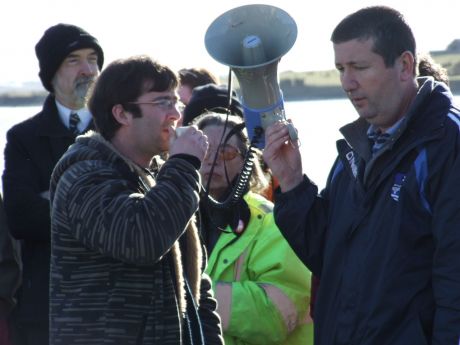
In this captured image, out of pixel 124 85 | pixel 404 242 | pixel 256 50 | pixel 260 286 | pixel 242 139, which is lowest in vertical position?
pixel 260 286

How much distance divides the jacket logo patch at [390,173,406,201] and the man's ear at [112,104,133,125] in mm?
933

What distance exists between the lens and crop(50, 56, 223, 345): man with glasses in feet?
10.5

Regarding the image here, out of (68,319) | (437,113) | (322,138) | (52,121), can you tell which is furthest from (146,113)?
(322,138)

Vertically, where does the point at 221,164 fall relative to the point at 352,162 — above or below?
below

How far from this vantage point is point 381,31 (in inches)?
134

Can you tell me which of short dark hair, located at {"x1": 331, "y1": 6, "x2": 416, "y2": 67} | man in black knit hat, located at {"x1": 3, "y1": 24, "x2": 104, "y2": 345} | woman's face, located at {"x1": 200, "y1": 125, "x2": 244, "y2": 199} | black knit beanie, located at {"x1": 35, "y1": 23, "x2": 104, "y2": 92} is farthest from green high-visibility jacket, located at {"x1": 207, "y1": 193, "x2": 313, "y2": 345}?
black knit beanie, located at {"x1": 35, "y1": 23, "x2": 104, "y2": 92}

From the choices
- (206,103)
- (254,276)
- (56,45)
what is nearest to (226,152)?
(254,276)

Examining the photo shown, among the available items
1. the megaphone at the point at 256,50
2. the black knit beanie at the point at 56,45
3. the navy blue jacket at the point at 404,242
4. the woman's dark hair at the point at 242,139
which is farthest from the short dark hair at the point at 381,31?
the black knit beanie at the point at 56,45

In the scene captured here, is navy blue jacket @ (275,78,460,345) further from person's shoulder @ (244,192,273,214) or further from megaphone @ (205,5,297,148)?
person's shoulder @ (244,192,273,214)

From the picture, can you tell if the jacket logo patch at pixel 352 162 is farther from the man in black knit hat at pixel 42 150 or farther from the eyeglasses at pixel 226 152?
the man in black knit hat at pixel 42 150

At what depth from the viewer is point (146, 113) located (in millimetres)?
3502

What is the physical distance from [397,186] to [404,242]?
18 centimetres

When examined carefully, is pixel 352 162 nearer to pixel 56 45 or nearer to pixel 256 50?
pixel 256 50

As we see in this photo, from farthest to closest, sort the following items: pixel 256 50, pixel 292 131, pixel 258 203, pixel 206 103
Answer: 1. pixel 206 103
2. pixel 258 203
3. pixel 256 50
4. pixel 292 131
